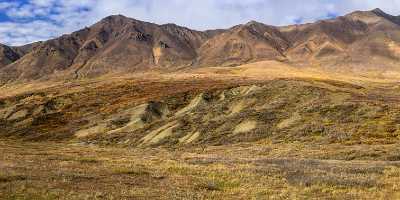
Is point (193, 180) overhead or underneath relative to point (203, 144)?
overhead

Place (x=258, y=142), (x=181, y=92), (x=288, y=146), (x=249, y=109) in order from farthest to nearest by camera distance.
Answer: (x=181, y=92) < (x=249, y=109) < (x=258, y=142) < (x=288, y=146)

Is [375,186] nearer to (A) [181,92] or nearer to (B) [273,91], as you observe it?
(B) [273,91]

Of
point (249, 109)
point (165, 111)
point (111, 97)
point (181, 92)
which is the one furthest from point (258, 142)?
point (111, 97)

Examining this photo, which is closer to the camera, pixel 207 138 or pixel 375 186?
pixel 375 186

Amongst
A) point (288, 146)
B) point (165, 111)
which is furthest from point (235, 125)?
point (165, 111)

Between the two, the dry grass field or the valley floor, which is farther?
the dry grass field

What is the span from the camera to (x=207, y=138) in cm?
7475

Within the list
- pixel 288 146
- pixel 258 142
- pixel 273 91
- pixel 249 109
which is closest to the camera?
pixel 288 146

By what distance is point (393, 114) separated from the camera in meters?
75.2

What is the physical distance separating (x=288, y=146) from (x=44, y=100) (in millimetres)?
81344

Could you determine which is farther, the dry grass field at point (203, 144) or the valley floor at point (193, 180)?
the dry grass field at point (203, 144)

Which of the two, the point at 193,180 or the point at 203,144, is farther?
the point at 203,144

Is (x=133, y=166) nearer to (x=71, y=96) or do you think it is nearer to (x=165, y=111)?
(x=165, y=111)

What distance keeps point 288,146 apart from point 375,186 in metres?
32.4
